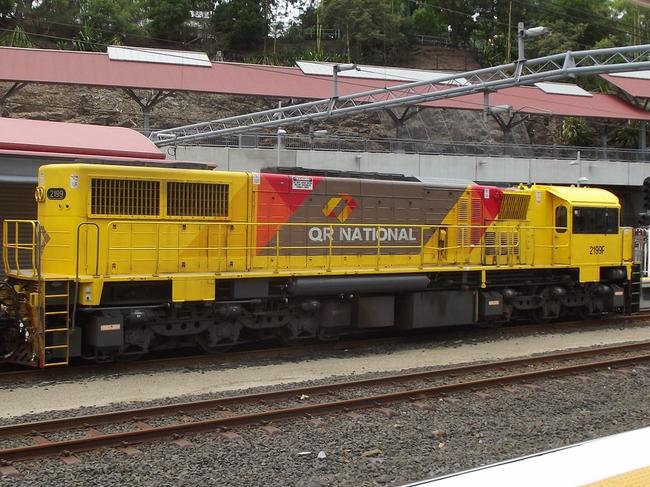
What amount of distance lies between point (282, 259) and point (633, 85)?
37.9 meters

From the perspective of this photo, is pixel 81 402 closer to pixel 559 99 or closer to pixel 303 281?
pixel 303 281

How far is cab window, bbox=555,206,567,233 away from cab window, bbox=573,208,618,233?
221 mm

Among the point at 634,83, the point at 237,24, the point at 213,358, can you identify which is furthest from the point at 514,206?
the point at 237,24

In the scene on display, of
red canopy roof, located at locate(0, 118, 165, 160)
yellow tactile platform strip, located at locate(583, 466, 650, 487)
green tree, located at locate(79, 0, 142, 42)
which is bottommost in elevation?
yellow tactile platform strip, located at locate(583, 466, 650, 487)

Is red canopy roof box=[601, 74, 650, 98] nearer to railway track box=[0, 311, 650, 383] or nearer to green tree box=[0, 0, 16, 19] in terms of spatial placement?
railway track box=[0, 311, 650, 383]

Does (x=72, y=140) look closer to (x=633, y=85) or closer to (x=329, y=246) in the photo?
(x=329, y=246)

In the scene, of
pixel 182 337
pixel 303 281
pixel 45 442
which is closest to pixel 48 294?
pixel 182 337

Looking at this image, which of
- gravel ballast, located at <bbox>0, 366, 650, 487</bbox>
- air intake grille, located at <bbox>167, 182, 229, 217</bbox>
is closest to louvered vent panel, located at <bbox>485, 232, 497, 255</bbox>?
gravel ballast, located at <bbox>0, 366, 650, 487</bbox>

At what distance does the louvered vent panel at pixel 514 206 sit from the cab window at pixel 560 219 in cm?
80

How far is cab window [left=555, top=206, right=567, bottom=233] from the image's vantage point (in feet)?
47.9

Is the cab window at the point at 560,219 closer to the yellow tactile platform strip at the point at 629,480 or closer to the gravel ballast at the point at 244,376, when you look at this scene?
the gravel ballast at the point at 244,376

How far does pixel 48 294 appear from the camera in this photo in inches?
352

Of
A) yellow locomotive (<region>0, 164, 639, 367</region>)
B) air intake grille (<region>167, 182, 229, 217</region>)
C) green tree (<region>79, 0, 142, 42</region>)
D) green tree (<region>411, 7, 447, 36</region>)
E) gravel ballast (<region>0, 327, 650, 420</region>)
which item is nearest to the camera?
gravel ballast (<region>0, 327, 650, 420</region>)

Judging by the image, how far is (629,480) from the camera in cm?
211
